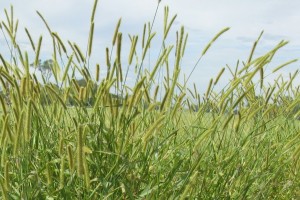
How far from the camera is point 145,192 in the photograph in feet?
6.13

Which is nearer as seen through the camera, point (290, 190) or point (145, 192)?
point (145, 192)

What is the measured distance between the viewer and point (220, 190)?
7.24 feet

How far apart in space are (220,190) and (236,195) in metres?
0.08

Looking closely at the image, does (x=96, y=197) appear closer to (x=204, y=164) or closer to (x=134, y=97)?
(x=134, y=97)

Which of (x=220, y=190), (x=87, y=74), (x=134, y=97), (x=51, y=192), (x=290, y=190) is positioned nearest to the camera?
(x=134, y=97)

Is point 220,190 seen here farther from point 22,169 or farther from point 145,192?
point 22,169

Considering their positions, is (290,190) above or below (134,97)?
below

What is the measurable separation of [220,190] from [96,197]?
639 mm

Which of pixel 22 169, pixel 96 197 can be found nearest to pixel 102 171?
pixel 96 197

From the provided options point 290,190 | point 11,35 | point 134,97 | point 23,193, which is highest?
point 11,35

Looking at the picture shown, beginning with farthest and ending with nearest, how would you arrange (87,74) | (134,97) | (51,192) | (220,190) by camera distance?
(220,190), (87,74), (51,192), (134,97)

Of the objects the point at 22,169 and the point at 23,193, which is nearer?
the point at 23,193

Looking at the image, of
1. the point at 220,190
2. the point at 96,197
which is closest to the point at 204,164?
the point at 220,190

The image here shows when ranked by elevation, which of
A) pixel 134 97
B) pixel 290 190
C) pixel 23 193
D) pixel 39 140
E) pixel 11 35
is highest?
pixel 11 35
